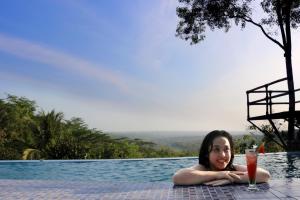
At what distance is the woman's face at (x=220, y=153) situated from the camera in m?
4.11

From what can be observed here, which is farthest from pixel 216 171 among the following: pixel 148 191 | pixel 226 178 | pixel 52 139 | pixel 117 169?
pixel 52 139

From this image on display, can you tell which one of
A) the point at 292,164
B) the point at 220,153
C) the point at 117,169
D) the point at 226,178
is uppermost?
the point at 220,153

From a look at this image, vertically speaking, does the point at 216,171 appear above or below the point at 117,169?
above

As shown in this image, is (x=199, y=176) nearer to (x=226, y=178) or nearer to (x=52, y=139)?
(x=226, y=178)

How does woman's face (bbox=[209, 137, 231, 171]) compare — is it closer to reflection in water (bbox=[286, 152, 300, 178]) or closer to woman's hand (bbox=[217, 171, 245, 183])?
woman's hand (bbox=[217, 171, 245, 183])

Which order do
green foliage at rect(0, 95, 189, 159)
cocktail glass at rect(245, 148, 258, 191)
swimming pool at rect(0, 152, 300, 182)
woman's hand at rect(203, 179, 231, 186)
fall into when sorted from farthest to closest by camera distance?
green foliage at rect(0, 95, 189, 159) < swimming pool at rect(0, 152, 300, 182) < woman's hand at rect(203, 179, 231, 186) < cocktail glass at rect(245, 148, 258, 191)

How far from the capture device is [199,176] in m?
4.14

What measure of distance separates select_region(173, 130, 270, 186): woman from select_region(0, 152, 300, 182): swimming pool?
423 centimetres

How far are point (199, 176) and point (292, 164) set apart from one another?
6.52 meters

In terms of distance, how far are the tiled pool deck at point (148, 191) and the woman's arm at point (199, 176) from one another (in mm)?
72

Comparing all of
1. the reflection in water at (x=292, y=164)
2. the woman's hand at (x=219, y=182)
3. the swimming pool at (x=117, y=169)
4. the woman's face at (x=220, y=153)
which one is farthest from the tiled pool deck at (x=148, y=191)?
the reflection in water at (x=292, y=164)

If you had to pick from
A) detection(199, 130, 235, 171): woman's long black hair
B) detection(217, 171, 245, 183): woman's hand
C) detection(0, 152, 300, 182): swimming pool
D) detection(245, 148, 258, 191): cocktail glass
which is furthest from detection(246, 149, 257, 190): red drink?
detection(0, 152, 300, 182): swimming pool

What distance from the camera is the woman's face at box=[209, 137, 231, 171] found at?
4107 mm

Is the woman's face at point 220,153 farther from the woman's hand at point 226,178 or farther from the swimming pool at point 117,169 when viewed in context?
the swimming pool at point 117,169
